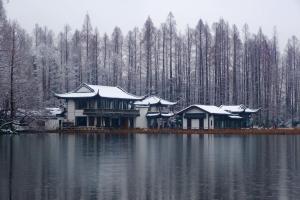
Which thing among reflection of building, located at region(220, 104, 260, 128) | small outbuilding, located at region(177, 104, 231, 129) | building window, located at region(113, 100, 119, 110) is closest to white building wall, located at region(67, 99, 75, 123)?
building window, located at region(113, 100, 119, 110)

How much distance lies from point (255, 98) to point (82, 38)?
1183 inches

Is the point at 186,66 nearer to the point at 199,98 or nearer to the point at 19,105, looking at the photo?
the point at 199,98

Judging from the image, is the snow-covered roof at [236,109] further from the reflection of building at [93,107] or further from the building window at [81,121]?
the building window at [81,121]

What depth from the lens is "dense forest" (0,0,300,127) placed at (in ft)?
268

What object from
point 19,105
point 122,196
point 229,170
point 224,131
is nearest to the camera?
point 122,196

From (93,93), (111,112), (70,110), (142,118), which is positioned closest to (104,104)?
(111,112)

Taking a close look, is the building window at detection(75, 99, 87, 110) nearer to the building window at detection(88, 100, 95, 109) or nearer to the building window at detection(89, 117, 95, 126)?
the building window at detection(88, 100, 95, 109)

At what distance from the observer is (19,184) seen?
577 inches

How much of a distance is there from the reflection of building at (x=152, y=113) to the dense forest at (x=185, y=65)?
4779mm

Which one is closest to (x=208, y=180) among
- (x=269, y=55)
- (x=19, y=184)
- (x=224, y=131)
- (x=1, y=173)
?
(x=19, y=184)

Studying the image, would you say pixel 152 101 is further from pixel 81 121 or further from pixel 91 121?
pixel 81 121

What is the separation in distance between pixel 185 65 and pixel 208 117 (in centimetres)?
1639

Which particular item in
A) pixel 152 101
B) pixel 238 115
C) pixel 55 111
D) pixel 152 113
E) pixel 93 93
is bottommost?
pixel 238 115

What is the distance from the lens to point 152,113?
78000 mm
